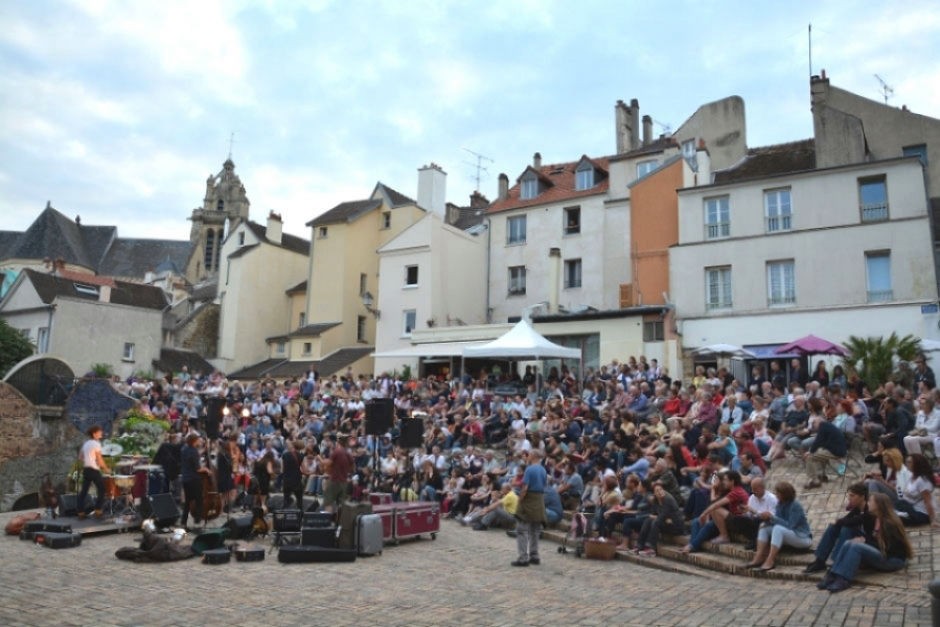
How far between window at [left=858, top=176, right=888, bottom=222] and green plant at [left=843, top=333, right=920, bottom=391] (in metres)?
6.63

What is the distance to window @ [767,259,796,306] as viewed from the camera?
24641 millimetres

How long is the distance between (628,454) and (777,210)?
14783mm

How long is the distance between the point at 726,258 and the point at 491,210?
1229 cm

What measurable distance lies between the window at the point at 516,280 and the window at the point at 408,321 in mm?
4444

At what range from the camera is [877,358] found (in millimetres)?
18000

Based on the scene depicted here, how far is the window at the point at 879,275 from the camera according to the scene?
2320 cm

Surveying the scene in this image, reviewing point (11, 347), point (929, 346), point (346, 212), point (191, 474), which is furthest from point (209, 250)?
point (929, 346)

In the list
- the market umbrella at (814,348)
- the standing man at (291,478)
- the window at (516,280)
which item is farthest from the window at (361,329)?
the standing man at (291,478)

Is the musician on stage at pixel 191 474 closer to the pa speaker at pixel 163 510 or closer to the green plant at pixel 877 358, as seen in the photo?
the pa speaker at pixel 163 510

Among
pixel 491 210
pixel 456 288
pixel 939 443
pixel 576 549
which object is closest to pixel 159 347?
pixel 456 288

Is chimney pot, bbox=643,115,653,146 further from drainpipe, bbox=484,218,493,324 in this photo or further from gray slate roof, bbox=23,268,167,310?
gray slate roof, bbox=23,268,167,310

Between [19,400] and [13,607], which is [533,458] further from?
[19,400]

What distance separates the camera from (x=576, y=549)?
1153 cm

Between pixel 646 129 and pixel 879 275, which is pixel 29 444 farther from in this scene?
pixel 646 129
